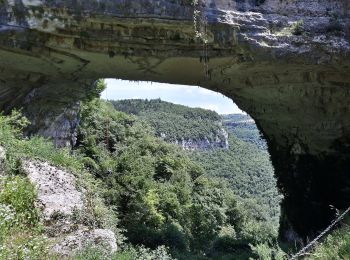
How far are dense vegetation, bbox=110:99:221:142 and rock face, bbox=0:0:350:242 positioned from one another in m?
46.2

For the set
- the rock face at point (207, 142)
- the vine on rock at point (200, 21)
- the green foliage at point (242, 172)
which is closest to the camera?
the vine on rock at point (200, 21)

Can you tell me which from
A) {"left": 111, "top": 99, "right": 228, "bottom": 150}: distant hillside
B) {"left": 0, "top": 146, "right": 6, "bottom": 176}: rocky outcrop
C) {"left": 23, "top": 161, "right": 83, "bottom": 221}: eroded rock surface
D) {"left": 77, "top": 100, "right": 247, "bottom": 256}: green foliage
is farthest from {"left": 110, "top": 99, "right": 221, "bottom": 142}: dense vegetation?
{"left": 0, "top": 146, "right": 6, "bottom": 176}: rocky outcrop

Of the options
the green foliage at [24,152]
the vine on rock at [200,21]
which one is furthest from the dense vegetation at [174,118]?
the green foliage at [24,152]

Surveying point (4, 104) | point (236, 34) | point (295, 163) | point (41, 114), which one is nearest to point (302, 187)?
point (295, 163)

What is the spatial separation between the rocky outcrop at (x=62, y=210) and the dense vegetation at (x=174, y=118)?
51.6m

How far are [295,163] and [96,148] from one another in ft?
33.4

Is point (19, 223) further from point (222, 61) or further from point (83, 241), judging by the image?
point (222, 61)

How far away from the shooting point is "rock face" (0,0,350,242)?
10703 millimetres

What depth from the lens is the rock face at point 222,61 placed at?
35.1ft

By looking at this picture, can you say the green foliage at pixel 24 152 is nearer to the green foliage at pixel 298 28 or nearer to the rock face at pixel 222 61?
the rock face at pixel 222 61

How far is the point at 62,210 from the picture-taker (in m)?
7.08

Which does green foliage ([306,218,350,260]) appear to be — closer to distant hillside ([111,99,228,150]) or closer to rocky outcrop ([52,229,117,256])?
rocky outcrop ([52,229,117,256])

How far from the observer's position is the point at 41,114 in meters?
14.1

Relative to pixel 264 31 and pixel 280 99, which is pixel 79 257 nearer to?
pixel 264 31
